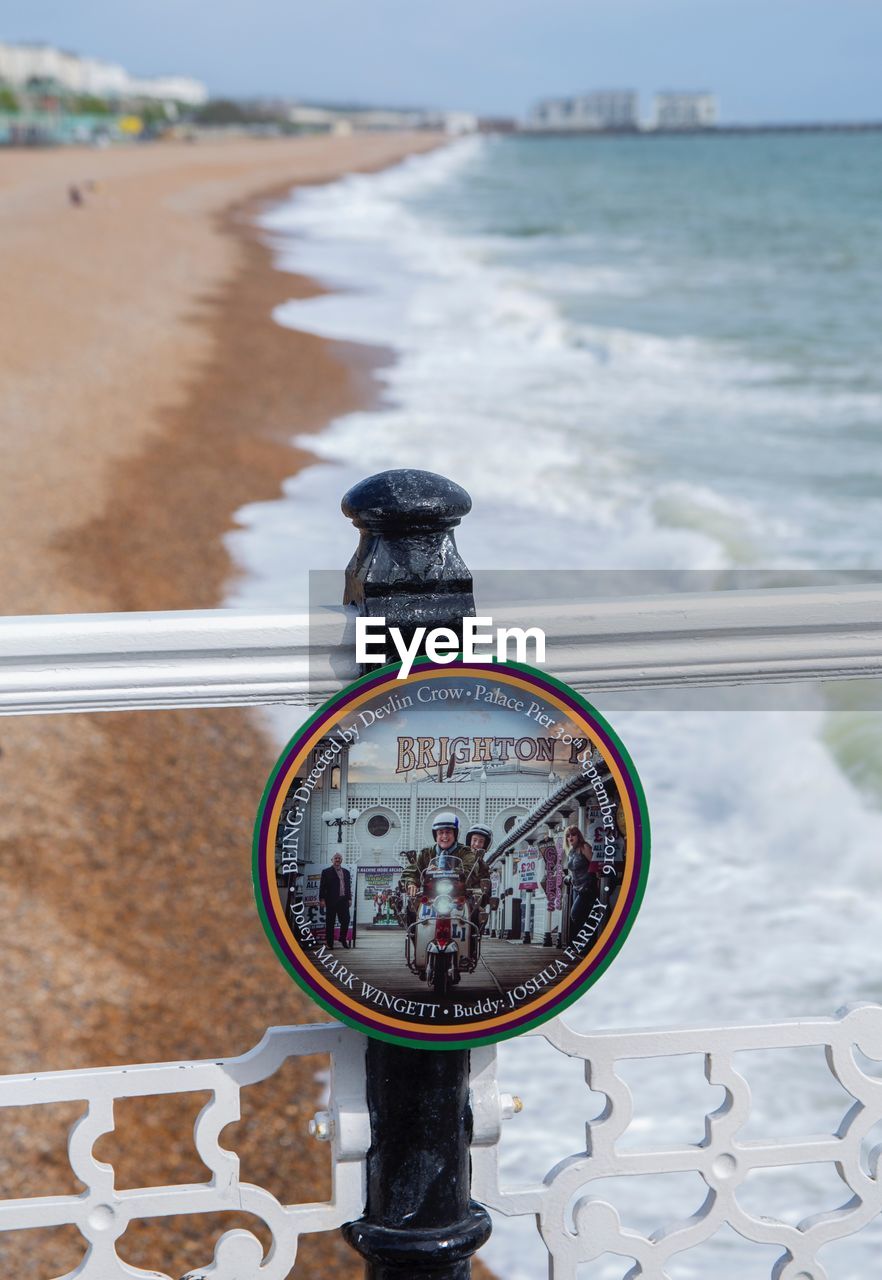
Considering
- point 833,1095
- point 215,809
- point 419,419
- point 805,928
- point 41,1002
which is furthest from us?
point 419,419

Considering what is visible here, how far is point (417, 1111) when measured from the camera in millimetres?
1587

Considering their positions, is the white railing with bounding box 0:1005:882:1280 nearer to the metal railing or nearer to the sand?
the metal railing

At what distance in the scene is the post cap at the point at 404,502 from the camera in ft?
4.77

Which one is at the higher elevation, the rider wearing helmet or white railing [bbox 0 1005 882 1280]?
the rider wearing helmet

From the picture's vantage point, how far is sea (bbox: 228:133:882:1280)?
3596mm

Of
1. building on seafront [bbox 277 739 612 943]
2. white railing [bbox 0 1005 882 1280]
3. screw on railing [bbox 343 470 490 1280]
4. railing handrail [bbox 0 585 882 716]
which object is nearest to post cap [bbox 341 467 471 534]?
screw on railing [bbox 343 470 490 1280]

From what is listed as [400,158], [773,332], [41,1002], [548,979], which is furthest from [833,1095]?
[400,158]

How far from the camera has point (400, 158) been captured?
112 meters

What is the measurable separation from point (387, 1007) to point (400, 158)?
4610 inches

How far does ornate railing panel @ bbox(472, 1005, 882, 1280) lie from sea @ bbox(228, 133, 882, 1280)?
0.39ft

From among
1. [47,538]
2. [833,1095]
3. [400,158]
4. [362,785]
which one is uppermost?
[400,158]

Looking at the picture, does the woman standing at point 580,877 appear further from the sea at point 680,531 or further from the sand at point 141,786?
the sand at point 141,786

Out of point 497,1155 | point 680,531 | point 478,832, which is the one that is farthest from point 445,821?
point 680,531

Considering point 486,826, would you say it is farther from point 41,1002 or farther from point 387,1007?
point 41,1002
